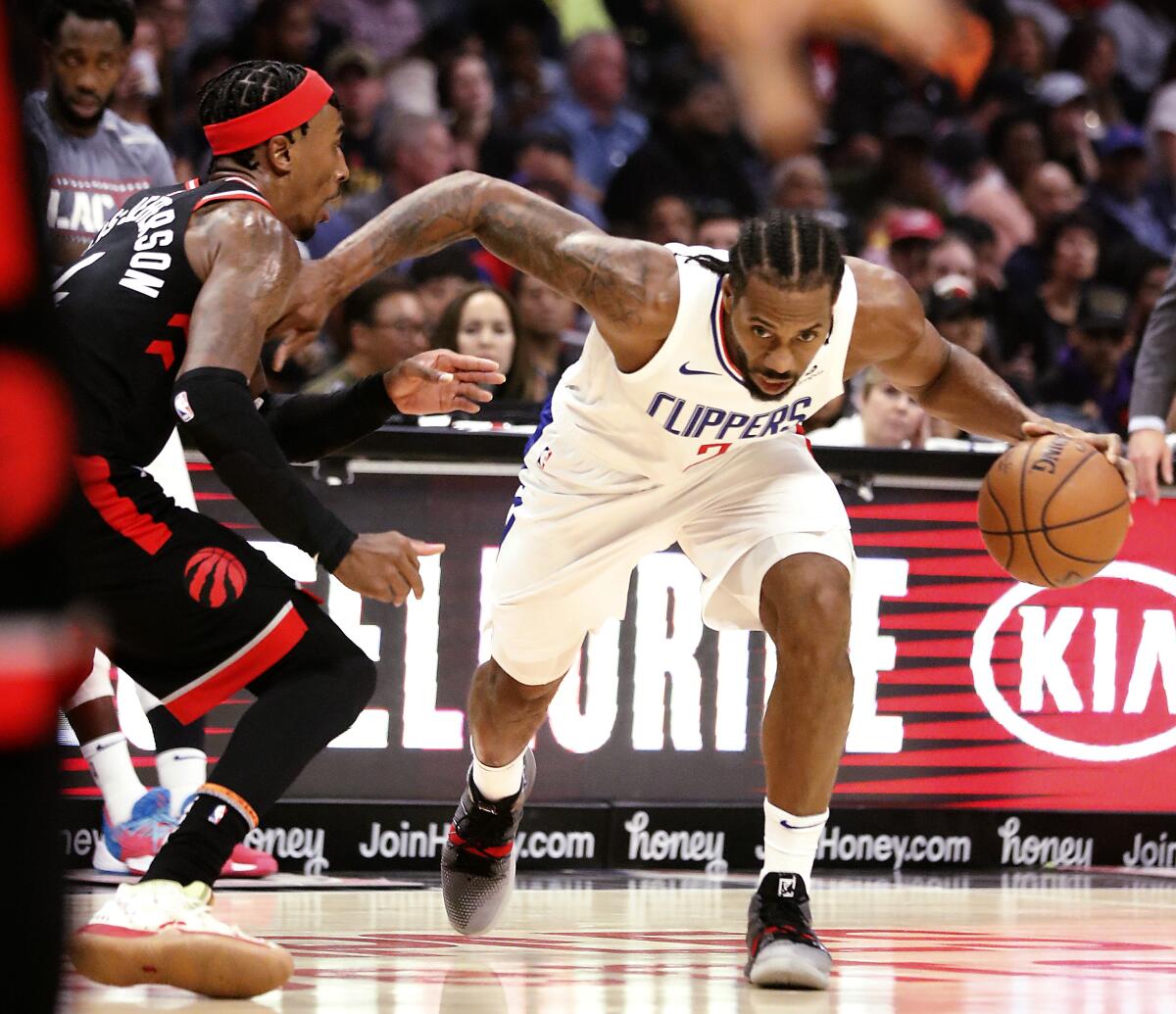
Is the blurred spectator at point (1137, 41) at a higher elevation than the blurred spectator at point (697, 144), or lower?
higher

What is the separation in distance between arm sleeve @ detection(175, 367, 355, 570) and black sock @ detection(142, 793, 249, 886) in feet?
1.66

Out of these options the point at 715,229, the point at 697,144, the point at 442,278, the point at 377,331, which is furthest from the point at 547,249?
the point at 697,144

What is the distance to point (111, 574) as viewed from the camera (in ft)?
11.5

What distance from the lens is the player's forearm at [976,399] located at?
14.5ft

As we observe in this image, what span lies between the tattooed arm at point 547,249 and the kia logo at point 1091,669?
2.48 m

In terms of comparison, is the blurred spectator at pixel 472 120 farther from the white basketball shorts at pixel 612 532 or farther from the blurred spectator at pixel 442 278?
the white basketball shorts at pixel 612 532

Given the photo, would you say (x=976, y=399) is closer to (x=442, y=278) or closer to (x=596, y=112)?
(x=442, y=278)

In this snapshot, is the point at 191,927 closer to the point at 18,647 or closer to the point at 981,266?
the point at 18,647

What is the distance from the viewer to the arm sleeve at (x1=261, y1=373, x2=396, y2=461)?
13.1 ft

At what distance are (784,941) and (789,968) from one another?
0.08 meters

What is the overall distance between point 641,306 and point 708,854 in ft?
8.01

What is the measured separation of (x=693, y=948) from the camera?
4312 mm

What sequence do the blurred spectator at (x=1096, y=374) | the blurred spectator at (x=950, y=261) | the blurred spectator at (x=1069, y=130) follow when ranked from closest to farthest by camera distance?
1. the blurred spectator at (x=1096, y=374)
2. the blurred spectator at (x=950, y=261)
3. the blurred spectator at (x=1069, y=130)

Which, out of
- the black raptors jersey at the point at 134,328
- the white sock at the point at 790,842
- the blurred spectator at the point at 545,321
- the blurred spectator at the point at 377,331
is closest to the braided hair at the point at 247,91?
the black raptors jersey at the point at 134,328
